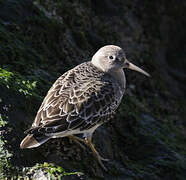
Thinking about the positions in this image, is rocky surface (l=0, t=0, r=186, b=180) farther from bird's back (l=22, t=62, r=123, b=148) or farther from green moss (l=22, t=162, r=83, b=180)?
bird's back (l=22, t=62, r=123, b=148)

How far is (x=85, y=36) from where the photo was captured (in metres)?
9.34

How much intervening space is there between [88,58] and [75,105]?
323cm

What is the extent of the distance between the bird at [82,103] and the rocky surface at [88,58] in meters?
0.38

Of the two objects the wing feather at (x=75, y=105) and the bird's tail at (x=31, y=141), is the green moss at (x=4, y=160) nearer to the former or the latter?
the bird's tail at (x=31, y=141)

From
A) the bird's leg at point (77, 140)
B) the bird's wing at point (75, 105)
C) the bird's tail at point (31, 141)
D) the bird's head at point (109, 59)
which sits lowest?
the bird's leg at point (77, 140)

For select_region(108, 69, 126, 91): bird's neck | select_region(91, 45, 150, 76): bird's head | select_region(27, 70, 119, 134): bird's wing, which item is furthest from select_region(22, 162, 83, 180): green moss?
select_region(91, 45, 150, 76): bird's head

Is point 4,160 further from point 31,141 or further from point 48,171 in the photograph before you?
point 48,171

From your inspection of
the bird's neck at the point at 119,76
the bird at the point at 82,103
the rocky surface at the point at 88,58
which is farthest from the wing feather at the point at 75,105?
the rocky surface at the point at 88,58

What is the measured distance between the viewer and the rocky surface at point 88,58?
580 centimetres

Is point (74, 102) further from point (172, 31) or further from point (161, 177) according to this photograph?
point (172, 31)

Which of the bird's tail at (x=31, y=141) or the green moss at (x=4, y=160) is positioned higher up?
the bird's tail at (x=31, y=141)

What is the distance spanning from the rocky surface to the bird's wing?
19.5 inches

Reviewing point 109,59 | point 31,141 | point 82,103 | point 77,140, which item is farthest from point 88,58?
point 31,141

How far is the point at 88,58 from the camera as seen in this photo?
8.83 m
